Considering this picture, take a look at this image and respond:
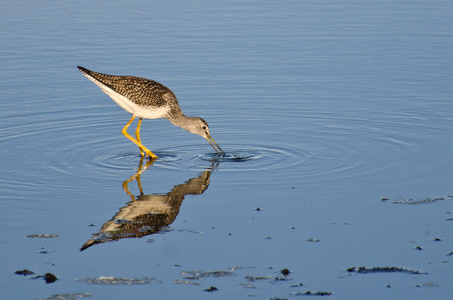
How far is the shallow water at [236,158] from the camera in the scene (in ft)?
26.2

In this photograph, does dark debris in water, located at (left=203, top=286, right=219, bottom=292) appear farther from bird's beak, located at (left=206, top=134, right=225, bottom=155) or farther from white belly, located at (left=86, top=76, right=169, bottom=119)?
white belly, located at (left=86, top=76, right=169, bottom=119)

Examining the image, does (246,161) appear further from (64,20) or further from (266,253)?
(64,20)

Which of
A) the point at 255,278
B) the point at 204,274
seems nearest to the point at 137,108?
the point at 204,274

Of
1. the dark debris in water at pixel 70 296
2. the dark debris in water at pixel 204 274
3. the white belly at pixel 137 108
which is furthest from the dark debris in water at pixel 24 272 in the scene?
the white belly at pixel 137 108

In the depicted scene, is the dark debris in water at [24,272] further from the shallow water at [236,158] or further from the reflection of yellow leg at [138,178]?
the reflection of yellow leg at [138,178]

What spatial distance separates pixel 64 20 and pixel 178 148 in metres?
11.1

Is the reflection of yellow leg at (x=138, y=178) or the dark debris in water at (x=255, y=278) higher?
the reflection of yellow leg at (x=138, y=178)

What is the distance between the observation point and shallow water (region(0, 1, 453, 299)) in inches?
314

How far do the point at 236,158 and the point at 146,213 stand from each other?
2.92 meters

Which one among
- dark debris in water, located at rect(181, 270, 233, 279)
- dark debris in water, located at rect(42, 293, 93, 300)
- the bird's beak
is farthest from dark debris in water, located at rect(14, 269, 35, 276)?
the bird's beak

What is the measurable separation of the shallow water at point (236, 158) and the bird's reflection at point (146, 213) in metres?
0.04

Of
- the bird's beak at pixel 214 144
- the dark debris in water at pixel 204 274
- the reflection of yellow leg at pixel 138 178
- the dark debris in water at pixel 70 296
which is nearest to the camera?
the dark debris in water at pixel 70 296

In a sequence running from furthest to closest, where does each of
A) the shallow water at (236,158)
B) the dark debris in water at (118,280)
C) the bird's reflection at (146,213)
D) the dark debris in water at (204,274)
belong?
1. the bird's reflection at (146,213)
2. the shallow water at (236,158)
3. the dark debris in water at (204,274)
4. the dark debris in water at (118,280)

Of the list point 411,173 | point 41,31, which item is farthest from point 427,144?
point 41,31
